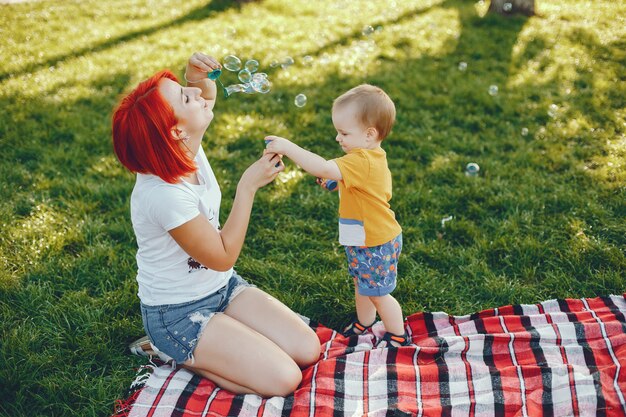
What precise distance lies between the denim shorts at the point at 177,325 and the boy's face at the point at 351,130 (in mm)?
1024

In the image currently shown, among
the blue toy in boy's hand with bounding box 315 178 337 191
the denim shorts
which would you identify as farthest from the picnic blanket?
the blue toy in boy's hand with bounding box 315 178 337 191

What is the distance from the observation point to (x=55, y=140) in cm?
478

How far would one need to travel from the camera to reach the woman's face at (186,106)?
2.31 m

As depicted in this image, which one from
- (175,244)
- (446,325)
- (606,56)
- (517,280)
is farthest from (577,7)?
(175,244)

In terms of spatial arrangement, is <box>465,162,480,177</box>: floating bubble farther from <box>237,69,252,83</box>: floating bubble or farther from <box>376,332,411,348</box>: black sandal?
<box>237,69,252,83</box>: floating bubble

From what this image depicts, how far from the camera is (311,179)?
4.27 m

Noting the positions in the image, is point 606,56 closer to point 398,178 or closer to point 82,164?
point 398,178

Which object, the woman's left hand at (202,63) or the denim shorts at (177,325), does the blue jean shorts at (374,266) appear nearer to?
the denim shorts at (177,325)

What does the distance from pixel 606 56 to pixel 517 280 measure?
462 centimetres

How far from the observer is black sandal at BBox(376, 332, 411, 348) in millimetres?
2799

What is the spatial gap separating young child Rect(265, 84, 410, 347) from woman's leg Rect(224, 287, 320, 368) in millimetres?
348

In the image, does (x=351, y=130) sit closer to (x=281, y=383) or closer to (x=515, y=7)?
(x=281, y=383)

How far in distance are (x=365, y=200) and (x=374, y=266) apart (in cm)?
34

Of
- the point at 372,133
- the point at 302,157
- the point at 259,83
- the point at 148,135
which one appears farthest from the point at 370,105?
the point at 148,135
